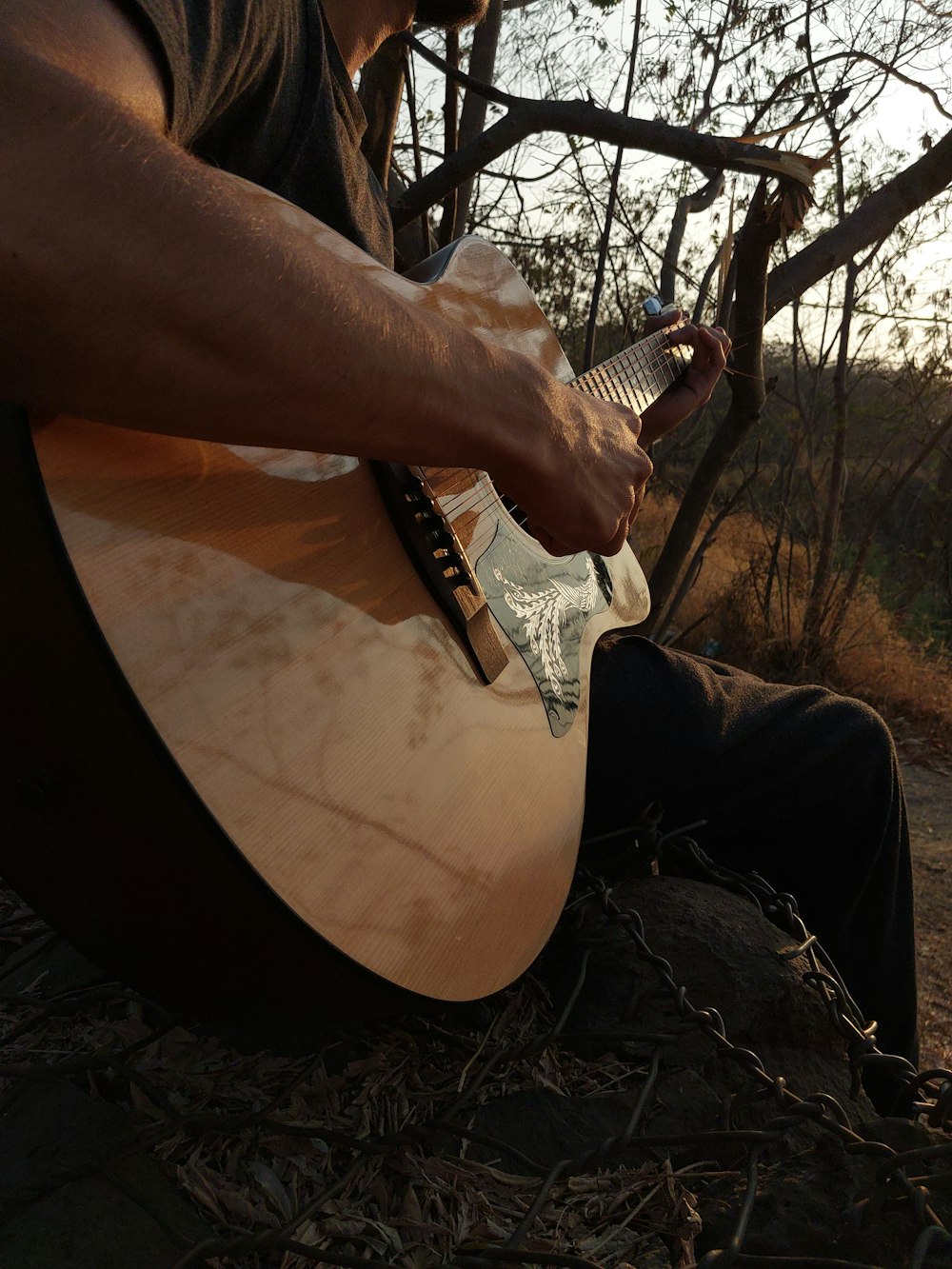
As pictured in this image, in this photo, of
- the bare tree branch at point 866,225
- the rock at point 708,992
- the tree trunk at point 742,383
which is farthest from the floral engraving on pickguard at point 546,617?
the bare tree branch at point 866,225

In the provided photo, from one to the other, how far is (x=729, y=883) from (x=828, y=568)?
4.63 m

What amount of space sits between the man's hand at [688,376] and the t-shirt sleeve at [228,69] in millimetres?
1151

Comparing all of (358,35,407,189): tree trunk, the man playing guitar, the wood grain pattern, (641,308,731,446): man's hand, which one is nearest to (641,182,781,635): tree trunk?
(641,308,731,446): man's hand

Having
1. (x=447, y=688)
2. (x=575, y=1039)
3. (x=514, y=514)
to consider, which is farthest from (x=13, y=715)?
(x=514, y=514)

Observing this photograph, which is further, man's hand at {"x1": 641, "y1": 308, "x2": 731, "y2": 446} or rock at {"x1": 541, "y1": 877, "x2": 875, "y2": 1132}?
man's hand at {"x1": 641, "y1": 308, "x2": 731, "y2": 446}

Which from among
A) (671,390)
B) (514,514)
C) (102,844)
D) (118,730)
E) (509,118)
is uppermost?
(509,118)

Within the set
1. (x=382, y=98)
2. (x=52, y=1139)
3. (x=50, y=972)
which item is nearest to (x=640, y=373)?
(x=382, y=98)

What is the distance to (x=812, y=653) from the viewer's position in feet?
19.1

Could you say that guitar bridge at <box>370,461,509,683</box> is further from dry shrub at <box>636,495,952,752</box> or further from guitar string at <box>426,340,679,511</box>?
dry shrub at <box>636,495,952,752</box>

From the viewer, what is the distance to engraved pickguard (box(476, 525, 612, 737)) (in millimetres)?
1236

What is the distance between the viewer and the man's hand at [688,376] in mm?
2078

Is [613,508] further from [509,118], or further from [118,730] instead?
[509,118]

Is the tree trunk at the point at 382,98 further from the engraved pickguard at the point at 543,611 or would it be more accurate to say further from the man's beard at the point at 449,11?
the engraved pickguard at the point at 543,611

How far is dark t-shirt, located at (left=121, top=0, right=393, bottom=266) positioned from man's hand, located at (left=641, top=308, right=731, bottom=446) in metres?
0.78
